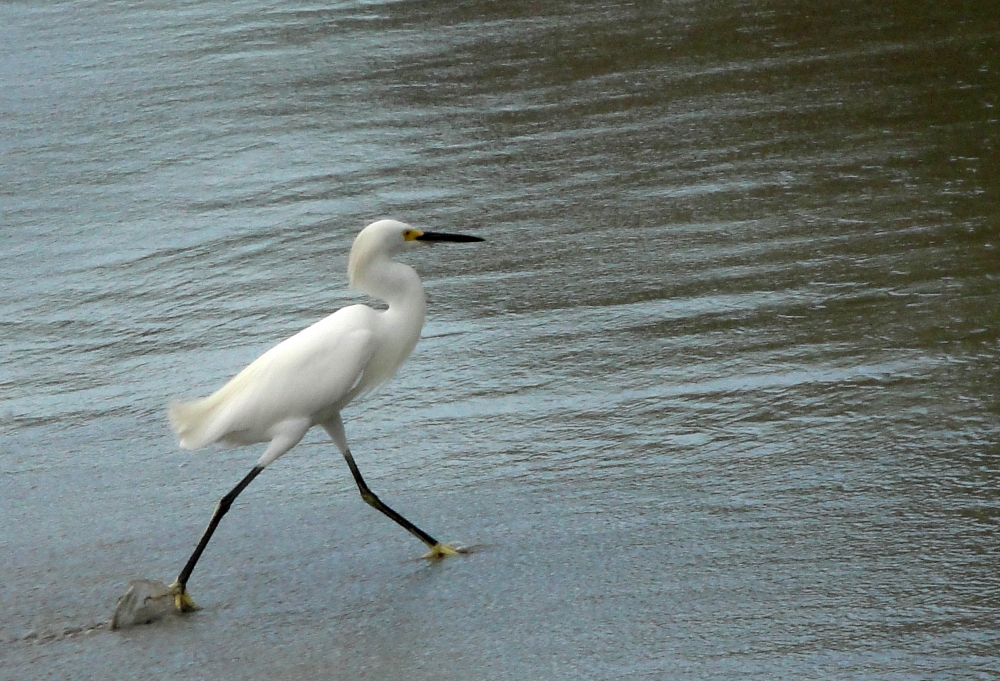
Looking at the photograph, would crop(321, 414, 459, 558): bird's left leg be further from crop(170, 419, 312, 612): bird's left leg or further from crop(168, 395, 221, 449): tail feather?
crop(168, 395, 221, 449): tail feather

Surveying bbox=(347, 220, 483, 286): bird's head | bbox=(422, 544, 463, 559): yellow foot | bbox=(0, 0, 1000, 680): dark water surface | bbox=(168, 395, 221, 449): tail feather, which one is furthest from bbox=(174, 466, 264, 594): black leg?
bbox=(347, 220, 483, 286): bird's head

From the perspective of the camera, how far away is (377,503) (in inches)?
190

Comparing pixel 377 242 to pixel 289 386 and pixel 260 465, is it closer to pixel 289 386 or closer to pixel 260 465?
pixel 289 386

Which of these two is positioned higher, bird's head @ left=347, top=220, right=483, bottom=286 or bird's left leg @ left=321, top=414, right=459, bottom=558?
bird's head @ left=347, top=220, right=483, bottom=286

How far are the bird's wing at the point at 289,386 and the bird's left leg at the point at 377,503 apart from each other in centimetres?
11

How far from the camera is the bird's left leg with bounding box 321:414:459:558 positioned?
466 centimetres

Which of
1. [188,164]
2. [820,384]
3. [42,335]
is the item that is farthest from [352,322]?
[188,164]

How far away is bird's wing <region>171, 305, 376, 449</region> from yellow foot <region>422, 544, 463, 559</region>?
58cm

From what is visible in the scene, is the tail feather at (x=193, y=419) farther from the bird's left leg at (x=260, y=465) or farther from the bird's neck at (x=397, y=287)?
the bird's neck at (x=397, y=287)

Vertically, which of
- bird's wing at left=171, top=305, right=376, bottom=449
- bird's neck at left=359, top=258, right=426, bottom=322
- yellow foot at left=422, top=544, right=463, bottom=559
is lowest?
yellow foot at left=422, top=544, right=463, bottom=559

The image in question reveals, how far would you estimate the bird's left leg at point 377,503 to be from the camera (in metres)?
4.66

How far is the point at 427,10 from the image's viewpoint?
428 inches

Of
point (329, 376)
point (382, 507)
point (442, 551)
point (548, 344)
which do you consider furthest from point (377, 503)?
point (548, 344)

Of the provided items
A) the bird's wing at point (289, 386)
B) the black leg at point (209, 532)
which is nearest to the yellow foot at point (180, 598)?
the black leg at point (209, 532)
